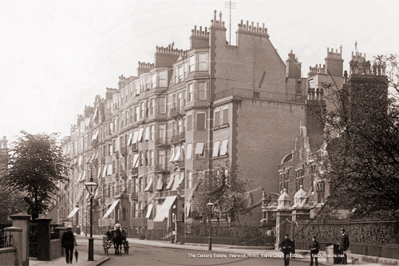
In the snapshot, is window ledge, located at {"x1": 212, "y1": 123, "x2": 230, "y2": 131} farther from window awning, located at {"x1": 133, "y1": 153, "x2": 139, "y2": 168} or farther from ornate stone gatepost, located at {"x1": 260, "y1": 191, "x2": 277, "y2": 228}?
window awning, located at {"x1": 133, "y1": 153, "x2": 139, "y2": 168}

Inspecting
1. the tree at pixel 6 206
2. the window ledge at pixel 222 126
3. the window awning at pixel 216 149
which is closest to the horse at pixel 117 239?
the tree at pixel 6 206

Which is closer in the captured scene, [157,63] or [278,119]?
[278,119]

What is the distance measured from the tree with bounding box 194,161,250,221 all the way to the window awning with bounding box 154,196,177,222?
9865 mm

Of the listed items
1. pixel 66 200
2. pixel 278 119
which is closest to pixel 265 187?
pixel 278 119

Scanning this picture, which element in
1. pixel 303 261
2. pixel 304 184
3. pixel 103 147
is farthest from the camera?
pixel 103 147

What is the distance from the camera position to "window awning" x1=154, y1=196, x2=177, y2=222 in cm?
6844

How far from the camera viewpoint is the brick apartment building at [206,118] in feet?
203

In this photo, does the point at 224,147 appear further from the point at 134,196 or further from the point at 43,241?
the point at 43,241

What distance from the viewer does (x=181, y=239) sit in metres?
56.3

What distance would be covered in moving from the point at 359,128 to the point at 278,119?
1454 inches

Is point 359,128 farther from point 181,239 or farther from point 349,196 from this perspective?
point 181,239

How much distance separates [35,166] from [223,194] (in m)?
19.4

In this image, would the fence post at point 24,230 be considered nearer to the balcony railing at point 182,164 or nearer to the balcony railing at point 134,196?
the balcony railing at point 182,164

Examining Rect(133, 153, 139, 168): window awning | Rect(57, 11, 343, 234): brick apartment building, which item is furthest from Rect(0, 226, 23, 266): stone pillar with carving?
Rect(133, 153, 139, 168): window awning
